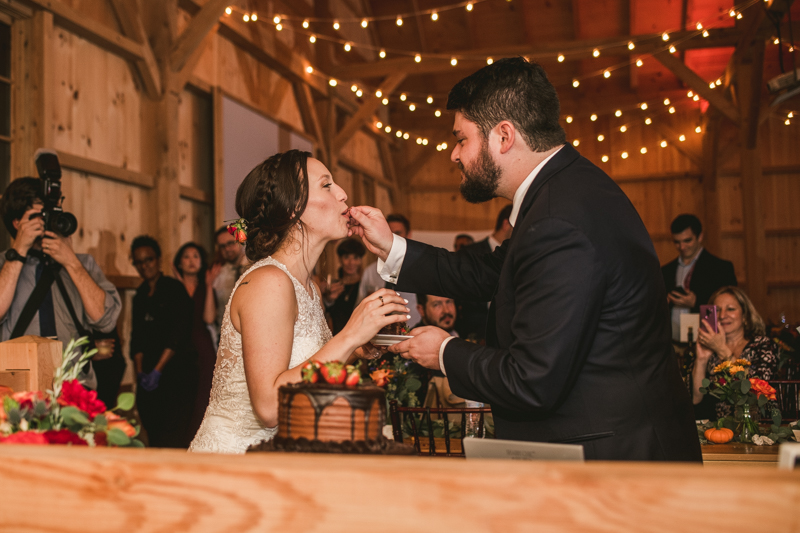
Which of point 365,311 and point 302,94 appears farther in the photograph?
point 302,94

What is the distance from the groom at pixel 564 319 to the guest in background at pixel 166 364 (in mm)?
3323

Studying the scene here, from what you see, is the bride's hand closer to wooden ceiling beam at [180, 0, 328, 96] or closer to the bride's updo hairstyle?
the bride's updo hairstyle

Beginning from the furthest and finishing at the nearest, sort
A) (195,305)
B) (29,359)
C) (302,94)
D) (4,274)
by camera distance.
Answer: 1. (302,94)
2. (195,305)
3. (4,274)
4. (29,359)

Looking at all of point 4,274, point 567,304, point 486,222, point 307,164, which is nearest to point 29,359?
point 307,164

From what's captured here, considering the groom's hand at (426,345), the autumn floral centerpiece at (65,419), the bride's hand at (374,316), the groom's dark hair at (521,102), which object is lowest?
the autumn floral centerpiece at (65,419)

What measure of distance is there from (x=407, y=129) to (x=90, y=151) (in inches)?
313

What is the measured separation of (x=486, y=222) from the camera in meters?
12.3

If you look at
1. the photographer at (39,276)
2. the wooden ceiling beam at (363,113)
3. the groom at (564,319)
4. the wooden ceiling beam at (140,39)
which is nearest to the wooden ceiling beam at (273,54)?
the wooden ceiling beam at (363,113)

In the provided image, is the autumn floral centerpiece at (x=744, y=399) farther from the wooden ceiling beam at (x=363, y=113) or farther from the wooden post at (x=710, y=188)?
the wooden post at (x=710, y=188)

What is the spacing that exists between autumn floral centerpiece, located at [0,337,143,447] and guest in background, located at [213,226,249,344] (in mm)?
3666

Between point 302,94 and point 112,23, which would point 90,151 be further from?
point 302,94

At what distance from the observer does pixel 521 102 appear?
1.63m

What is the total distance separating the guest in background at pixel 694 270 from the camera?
5.67 m

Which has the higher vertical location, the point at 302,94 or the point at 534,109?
the point at 302,94
